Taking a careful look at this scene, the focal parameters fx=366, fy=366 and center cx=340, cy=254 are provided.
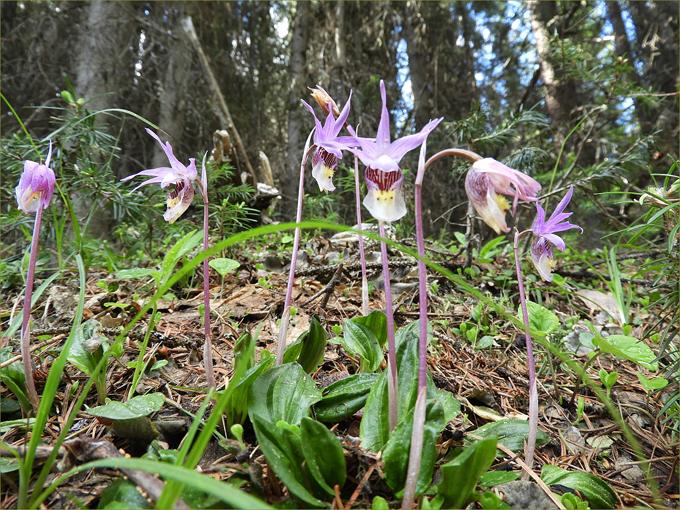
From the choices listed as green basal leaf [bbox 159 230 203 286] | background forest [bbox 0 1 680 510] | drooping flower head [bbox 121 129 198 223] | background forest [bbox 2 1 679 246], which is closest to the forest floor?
background forest [bbox 0 1 680 510]

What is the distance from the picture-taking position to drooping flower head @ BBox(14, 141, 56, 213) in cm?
122

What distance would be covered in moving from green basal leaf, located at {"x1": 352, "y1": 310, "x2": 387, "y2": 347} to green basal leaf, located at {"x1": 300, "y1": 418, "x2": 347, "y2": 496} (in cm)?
64

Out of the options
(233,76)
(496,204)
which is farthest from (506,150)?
(496,204)

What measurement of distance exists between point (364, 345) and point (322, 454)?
1.77 feet

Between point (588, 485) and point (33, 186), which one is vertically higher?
point (33, 186)

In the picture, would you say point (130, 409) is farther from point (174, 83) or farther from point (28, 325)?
point (174, 83)

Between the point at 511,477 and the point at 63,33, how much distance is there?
275 inches

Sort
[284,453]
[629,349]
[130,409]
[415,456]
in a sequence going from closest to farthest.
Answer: [415,456]
[284,453]
[130,409]
[629,349]

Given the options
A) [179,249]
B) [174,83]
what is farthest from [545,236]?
[174,83]

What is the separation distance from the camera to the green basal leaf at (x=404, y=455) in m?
0.91

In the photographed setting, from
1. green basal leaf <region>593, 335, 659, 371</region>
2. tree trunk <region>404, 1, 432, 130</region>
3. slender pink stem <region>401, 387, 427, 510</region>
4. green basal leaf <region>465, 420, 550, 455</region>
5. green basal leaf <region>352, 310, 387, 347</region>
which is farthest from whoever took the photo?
tree trunk <region>404, 1, 432, 130</region>

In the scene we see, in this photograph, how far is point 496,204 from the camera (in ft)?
3.04

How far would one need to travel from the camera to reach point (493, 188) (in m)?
0.92

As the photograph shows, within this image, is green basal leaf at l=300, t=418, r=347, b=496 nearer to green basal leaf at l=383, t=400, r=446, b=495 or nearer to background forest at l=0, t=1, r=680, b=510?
background forest at l=0, t=1, r=680, b=510
